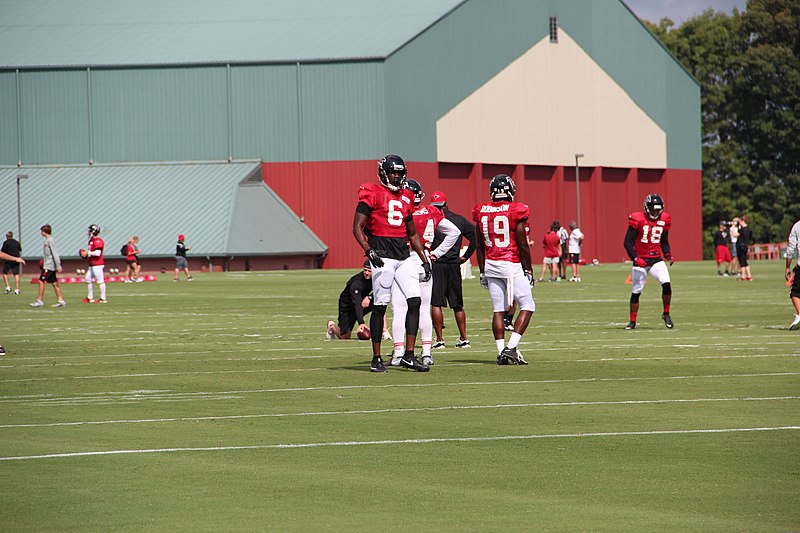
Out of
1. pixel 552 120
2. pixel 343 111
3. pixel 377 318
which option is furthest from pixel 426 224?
pixel 552 120

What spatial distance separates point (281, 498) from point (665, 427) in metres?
4.06

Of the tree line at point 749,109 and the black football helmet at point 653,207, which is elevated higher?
the tree line at point 749,109

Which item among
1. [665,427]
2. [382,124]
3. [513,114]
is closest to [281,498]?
[665,427]

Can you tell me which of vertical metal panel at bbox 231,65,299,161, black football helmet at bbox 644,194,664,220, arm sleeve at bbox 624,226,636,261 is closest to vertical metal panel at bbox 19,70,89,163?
vertical metal panel at bbox 231,65,299,161

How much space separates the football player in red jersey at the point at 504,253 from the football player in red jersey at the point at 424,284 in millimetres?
826

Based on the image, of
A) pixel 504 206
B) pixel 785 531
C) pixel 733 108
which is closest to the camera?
pixel 785 531

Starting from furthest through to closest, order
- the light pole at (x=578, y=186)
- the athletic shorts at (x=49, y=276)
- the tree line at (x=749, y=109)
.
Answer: the tree line at (x=749, y=109) < the light pole at (x=578, y=186) < the athletic shorts at (x=49, y=276)

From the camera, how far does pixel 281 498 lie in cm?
888

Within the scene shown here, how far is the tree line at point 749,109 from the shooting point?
10838cm

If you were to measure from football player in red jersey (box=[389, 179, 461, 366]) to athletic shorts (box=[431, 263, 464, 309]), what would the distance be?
0.41 meters

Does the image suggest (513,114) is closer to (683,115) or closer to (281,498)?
(683,115)

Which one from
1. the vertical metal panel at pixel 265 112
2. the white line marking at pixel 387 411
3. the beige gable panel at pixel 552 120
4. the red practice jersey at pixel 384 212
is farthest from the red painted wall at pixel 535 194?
the white line marking at pixel 387 411

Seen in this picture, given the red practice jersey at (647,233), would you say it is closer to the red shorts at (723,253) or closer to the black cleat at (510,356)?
the black cleat at (510,356)

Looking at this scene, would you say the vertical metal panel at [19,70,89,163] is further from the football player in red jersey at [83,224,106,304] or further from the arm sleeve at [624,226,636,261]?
the arm sleeve at [624,226,636,261]
